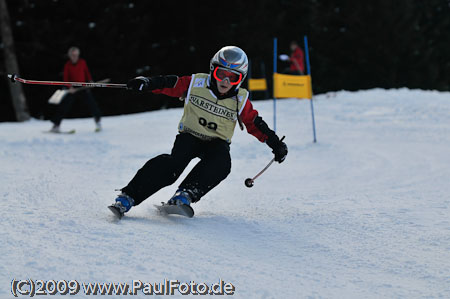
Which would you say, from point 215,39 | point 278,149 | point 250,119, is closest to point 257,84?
point 215,39

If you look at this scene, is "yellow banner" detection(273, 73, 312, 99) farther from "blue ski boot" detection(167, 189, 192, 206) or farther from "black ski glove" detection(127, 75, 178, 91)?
"blue ski boot" detection(167, 189, 192, 206)

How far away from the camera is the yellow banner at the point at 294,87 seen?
9.33 meters

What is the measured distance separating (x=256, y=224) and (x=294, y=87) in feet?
17.8

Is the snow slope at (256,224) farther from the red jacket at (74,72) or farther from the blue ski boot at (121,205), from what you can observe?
the red jacket at (74,72)

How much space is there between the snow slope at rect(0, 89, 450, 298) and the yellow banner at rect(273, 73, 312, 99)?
2.89ft

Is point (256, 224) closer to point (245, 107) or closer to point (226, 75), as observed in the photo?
point (245, 107)

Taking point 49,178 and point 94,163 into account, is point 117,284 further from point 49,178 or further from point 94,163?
point 94,163

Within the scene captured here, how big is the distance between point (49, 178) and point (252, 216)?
2.36m

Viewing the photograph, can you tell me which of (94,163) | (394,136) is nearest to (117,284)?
(94,163)

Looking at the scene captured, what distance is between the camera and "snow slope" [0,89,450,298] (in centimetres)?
299

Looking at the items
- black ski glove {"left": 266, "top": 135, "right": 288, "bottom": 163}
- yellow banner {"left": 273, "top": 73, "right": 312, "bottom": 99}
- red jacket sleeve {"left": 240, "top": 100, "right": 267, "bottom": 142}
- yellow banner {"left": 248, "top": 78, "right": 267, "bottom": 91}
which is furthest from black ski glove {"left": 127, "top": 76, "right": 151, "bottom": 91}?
yellow banner {"left": 248, "top": 78, "right": 267, "bottom": 91}

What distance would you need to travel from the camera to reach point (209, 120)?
4547 mm

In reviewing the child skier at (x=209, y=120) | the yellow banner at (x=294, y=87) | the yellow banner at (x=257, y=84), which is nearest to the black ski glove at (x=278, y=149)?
the child skier at (x=209, y=120)

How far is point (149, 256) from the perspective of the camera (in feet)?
10.4
